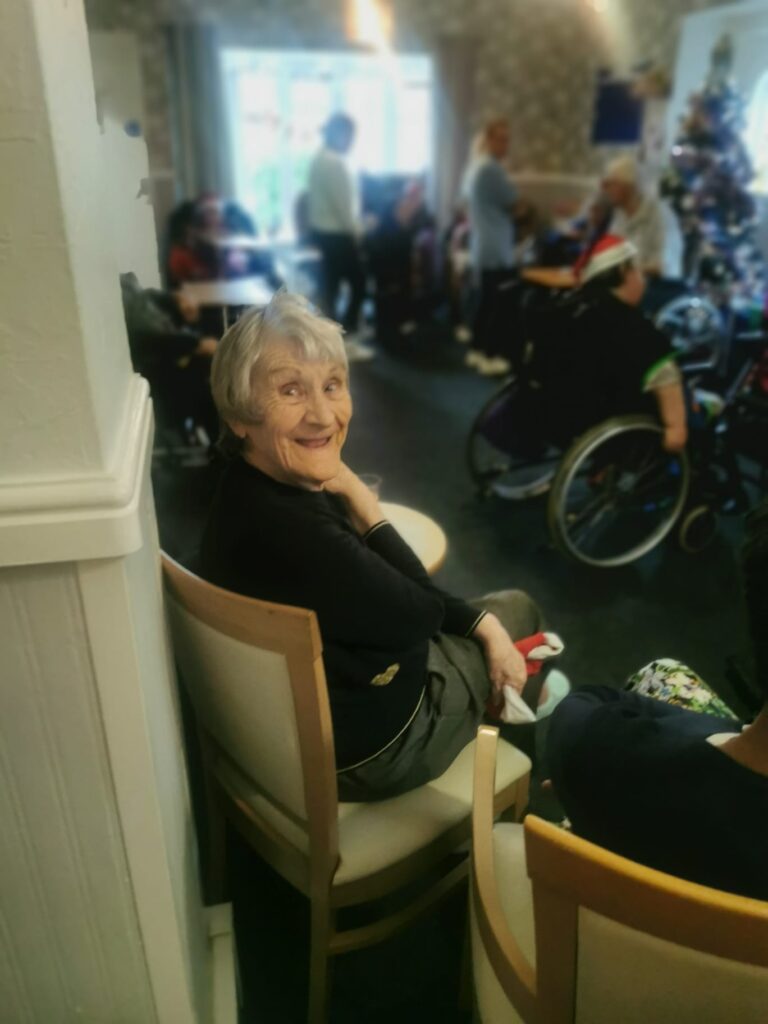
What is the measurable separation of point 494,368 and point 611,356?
8.04 ft

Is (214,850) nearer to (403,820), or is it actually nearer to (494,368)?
(403,820)

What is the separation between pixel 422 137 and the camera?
648cm

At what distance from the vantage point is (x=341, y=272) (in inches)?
208

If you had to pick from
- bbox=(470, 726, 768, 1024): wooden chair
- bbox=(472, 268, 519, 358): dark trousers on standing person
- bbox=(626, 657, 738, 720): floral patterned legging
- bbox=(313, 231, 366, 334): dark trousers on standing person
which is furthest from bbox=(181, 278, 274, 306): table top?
bbox=(470, 726, 768, 1024): wooden chair

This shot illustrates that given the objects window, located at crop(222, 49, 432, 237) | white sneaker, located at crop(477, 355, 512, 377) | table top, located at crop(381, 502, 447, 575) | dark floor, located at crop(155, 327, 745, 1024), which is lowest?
dark floor, located at crop(155, 327, 745, 1024)

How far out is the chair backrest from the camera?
0.86 meters

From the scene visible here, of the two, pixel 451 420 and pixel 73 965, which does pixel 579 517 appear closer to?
pixel 451 420

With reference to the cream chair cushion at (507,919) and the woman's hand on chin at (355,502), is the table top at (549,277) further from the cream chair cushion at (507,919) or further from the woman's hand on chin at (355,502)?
the cream chair cushion at (507,919)

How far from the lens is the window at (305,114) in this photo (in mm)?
5934

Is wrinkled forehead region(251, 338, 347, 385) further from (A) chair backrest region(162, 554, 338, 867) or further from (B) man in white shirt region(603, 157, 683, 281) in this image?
(B) man in white shirt region(603, 157, 683, 281)

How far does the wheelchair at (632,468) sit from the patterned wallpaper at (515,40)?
346 cm

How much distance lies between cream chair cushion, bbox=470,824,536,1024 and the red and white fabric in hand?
0.23 metres

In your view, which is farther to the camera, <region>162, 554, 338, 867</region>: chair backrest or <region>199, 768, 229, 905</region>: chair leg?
<region>199, 768, 229, 905</region>: chair leg

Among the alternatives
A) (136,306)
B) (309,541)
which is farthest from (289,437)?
(136,306)
